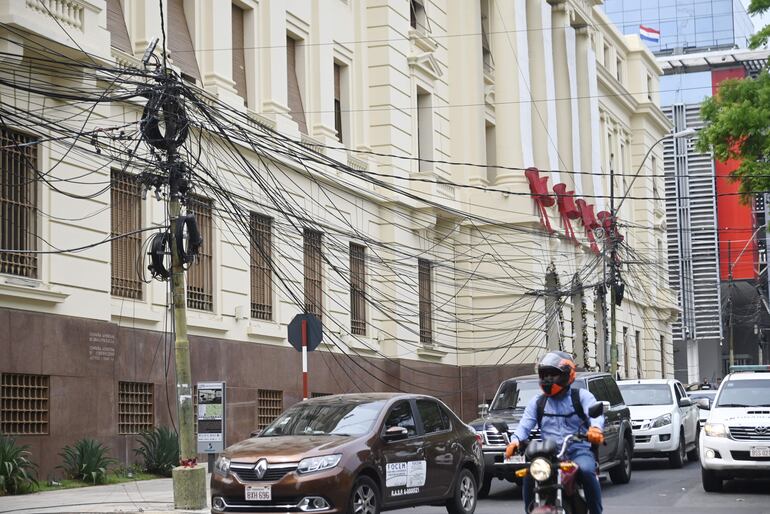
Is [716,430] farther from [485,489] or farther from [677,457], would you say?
[677,457]

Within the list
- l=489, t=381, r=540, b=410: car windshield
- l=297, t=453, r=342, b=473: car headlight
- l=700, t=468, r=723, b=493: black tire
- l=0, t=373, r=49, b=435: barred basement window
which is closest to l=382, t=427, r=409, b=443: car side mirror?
l=297, t=453, r=342, b=473: car headlight

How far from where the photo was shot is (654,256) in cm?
6359

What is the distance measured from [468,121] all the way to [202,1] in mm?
14789

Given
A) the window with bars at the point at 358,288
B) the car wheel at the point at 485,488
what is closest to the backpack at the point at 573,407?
the car wheel at the point at 485,488

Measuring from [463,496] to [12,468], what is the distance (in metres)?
6.99

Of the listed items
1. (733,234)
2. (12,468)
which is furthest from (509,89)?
(733,234)

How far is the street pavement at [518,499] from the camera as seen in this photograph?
687 inches

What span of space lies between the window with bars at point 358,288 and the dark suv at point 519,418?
1154cm

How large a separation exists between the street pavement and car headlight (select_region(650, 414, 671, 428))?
2.14 meters

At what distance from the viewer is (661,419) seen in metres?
25.3

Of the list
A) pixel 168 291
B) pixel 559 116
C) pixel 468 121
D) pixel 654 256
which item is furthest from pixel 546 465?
pixel 654 256

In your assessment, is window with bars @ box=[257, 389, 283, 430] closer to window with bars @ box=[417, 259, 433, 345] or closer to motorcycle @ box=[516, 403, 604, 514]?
window with bars @ box=[417, 259, 433, 345]

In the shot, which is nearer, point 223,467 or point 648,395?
point 223,467

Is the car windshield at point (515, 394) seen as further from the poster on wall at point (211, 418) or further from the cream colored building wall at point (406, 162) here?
the cream colored building wall at point (406, 162)
